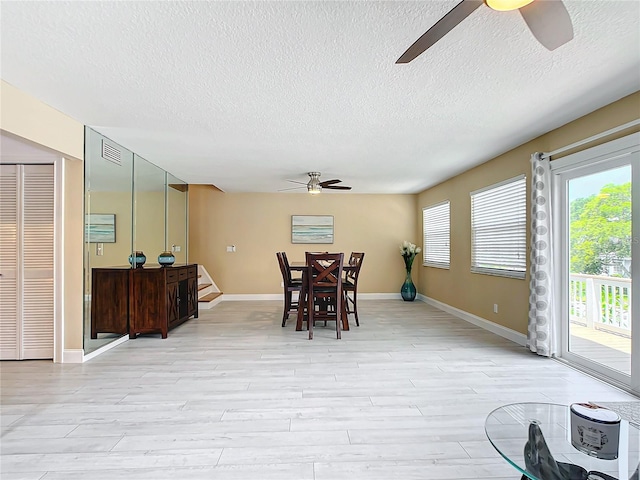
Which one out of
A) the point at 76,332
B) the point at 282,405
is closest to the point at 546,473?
the point at 282,405

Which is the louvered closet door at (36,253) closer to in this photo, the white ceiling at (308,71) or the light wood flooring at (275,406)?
the light wood flooring at (275,406)

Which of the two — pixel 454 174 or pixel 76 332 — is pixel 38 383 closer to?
pixel 76 332

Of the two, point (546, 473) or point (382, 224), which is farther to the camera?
point (382, 224)

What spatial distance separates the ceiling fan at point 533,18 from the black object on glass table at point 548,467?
1711mm

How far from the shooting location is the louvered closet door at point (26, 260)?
3.56 m

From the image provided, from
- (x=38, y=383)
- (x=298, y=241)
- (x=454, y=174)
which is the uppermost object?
(x=454, y=174)

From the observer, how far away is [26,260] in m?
3.56

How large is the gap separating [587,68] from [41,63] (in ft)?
11.8

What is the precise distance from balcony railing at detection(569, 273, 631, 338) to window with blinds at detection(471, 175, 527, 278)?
0.66m

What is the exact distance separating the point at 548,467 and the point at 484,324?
392 cm

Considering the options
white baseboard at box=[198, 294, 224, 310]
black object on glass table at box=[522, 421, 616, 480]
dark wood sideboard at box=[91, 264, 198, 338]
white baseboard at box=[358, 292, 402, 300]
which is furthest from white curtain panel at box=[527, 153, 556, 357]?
white baseboard at box=[198, 294, 224, 310]

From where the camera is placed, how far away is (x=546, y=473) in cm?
124

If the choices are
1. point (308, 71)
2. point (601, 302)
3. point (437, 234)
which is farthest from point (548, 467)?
point (437, 234)

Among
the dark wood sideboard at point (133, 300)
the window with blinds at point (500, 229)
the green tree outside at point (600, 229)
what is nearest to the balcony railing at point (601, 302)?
the green tree outside at point (600, 229)
